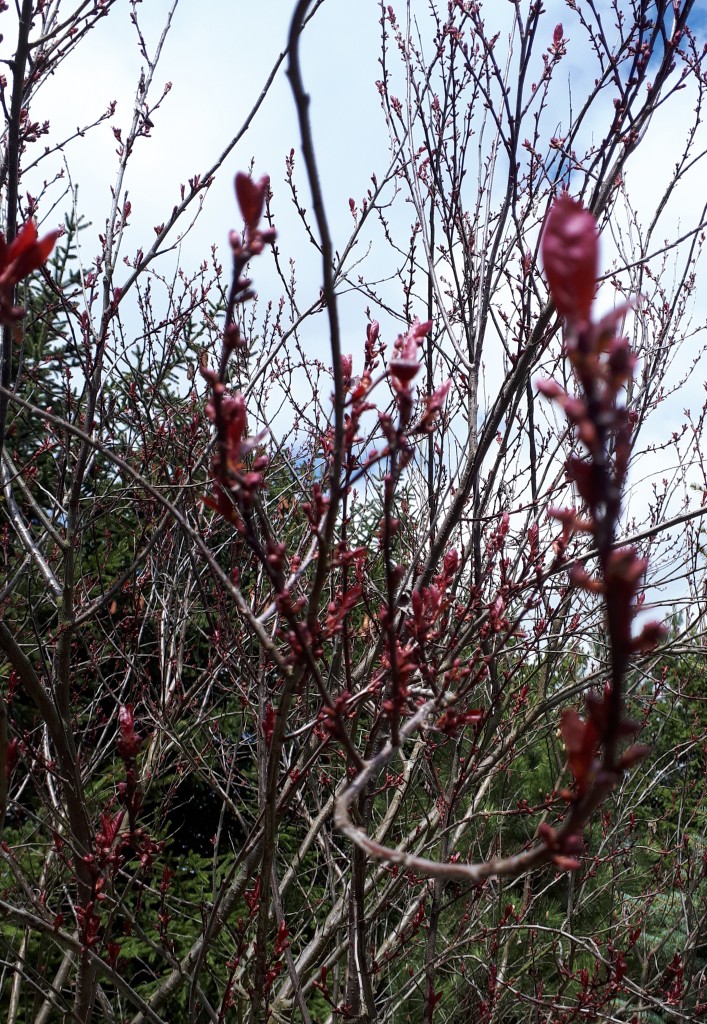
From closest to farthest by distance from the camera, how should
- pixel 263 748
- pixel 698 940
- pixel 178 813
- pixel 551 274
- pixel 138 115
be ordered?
pixel 551 274 < pixel 263 748 < pixel 138 115 < pixel 698 940 < pixel 178 813

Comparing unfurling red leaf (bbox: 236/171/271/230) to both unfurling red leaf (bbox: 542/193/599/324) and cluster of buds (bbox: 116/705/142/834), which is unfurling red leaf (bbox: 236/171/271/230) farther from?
cluster of buds (bbox: 116/705/142/834)

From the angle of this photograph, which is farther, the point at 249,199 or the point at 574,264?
the point at 249,199

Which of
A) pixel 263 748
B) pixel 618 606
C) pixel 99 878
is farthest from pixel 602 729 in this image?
pixel 263 748

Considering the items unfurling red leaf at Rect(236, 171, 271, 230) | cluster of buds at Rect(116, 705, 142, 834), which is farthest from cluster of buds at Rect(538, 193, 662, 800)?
cluster of buds at Rect(116, 705, 142, 834)

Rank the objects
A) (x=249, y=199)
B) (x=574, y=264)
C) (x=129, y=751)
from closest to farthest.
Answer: (x=574, y=264) < (x=249, y=199) < (x=129, y=751)

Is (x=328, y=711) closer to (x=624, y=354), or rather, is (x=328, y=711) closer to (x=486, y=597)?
(x=624, y=354)

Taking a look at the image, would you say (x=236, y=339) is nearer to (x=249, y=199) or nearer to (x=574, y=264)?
(x=249, y=199)

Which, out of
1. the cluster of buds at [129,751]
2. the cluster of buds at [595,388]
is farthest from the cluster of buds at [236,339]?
the cluster of buds at [129,751]

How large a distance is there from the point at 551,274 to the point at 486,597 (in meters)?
2.71

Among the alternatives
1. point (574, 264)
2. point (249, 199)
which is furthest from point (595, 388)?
point (249, 199)

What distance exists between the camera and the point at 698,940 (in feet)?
13.8

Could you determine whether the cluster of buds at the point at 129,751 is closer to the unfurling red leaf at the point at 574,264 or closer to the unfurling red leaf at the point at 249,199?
the unfurling red leaf at the point at 249,199

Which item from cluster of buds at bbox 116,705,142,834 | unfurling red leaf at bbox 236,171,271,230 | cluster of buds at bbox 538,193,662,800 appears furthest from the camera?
cluster of buds at bbox 116,705,142,834

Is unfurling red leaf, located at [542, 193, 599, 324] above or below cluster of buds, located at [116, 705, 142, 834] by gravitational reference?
above
